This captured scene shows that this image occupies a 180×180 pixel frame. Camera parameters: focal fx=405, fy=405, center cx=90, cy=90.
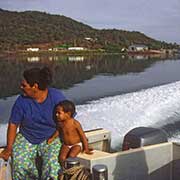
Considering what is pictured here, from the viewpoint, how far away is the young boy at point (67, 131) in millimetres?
2484

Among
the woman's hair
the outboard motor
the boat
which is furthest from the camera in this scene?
the outboard motor

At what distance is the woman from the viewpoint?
2480 mm

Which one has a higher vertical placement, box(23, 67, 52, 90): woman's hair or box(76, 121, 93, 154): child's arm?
box(23, 67, 52, 90): woman's hair

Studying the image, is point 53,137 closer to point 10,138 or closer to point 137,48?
point 10,138

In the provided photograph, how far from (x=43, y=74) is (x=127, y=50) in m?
67.4

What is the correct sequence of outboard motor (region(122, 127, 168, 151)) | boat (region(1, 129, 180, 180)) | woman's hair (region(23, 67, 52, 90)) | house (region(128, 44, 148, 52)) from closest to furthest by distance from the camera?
1. woman's hair (region(23, 67, 52, 90))
2. boat (region(1, 129, 180, 180))
3. outboard motor (region(122, 127, 168, 151))
4. house (region(128, 44, 148, 52))

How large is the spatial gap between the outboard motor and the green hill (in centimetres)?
4937

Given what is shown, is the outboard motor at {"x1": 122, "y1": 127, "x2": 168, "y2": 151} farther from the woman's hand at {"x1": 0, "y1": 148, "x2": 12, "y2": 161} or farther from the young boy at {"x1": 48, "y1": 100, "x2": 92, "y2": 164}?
the woman's hand at {"x1": 0, "y1": 148, "x2": 12, "y2": 161}

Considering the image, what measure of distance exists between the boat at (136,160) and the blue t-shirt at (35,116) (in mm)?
276

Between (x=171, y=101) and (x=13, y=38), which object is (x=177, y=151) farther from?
(x=13, y=38)

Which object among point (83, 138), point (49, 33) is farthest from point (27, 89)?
point (49, 33)

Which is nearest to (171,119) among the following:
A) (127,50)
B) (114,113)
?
(114,113)

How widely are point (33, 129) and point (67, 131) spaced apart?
0.72ft

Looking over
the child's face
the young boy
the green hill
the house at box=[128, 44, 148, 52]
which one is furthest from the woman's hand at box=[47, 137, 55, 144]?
the house at box=[128, 44, 148, 52]
